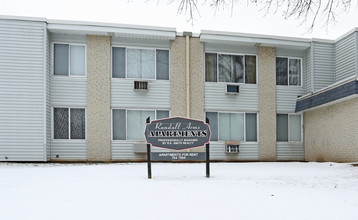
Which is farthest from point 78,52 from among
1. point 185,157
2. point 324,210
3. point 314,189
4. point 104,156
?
point 324,210

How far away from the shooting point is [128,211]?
4.75 metres

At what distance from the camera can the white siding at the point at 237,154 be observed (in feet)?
53.1

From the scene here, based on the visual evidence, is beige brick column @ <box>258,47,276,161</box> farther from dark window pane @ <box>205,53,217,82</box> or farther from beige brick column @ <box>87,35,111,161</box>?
beige brick column @ <box>87,35,111,161</box>

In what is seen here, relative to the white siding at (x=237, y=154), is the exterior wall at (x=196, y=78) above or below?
above

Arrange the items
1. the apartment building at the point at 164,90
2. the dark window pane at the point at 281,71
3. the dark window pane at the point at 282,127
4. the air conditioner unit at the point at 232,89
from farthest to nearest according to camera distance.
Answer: the dark window pane at the point at 281,71 < the dark window pane at the point at 282,127 < the air conditioner unit at the point at 232,89 < the apartment building at the point at 164,90

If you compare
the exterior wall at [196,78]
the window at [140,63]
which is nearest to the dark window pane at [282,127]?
the exterior wall at [196,78]

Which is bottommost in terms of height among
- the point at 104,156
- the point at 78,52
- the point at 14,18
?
the point at 104,156

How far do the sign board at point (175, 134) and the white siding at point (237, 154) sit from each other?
7.25 metres

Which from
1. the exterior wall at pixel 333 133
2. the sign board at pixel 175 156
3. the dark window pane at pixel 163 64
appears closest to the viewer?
the sign board at pixel 175 156

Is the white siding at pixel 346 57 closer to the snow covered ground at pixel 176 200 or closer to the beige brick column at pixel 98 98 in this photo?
the snow covered ground at pixel 176 200

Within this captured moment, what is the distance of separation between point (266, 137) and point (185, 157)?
8.85 metres

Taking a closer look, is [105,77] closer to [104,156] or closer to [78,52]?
[78,52]

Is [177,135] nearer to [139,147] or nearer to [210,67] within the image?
[139,147]

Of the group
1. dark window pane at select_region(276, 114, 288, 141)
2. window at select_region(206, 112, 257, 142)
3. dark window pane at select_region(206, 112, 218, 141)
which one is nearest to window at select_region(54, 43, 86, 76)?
dark window pane at select_region(206, 112, 218, 141)
